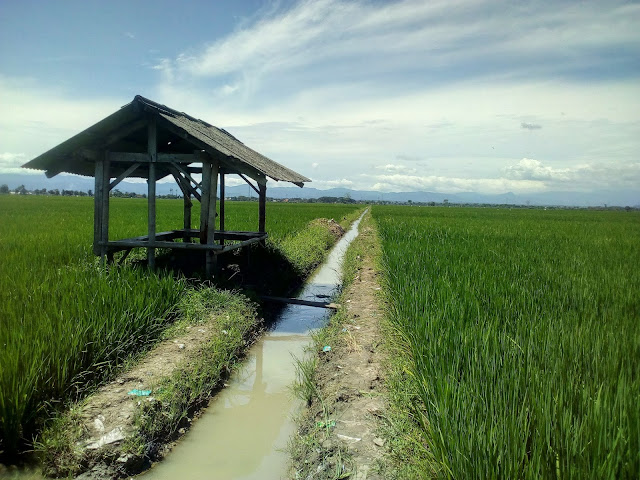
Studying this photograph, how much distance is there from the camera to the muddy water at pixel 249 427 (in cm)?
300

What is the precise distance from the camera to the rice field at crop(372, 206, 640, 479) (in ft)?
6.26

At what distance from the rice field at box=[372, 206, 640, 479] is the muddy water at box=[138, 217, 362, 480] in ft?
3.94

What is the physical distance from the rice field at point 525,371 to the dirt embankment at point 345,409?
0.37m

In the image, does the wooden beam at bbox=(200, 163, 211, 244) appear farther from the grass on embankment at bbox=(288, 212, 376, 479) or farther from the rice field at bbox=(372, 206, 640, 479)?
the rice field at bbox=(372, 206, 640, 479)

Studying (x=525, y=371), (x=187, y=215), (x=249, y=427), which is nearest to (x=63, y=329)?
(x=249, y=427)

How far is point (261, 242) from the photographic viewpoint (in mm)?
9977

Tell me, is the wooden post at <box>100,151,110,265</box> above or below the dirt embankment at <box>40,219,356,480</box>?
above

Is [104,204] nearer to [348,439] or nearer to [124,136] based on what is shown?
[124,136]

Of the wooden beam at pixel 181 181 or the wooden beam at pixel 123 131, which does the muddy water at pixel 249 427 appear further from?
the wooden beam at pixel 123 131

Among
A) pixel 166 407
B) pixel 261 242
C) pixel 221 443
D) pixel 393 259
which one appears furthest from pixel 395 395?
pixel 261 242

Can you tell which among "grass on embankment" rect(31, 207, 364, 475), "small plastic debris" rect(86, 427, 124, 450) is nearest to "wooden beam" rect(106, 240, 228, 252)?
"grass on embankment" rect(31, 207, 364, 475)

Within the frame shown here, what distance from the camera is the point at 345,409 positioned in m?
3.37

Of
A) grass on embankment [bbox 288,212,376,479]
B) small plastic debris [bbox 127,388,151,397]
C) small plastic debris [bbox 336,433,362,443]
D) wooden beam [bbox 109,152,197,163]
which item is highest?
wooden beam [bbox 109,152,197,163]

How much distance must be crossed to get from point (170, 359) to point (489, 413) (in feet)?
9.84
